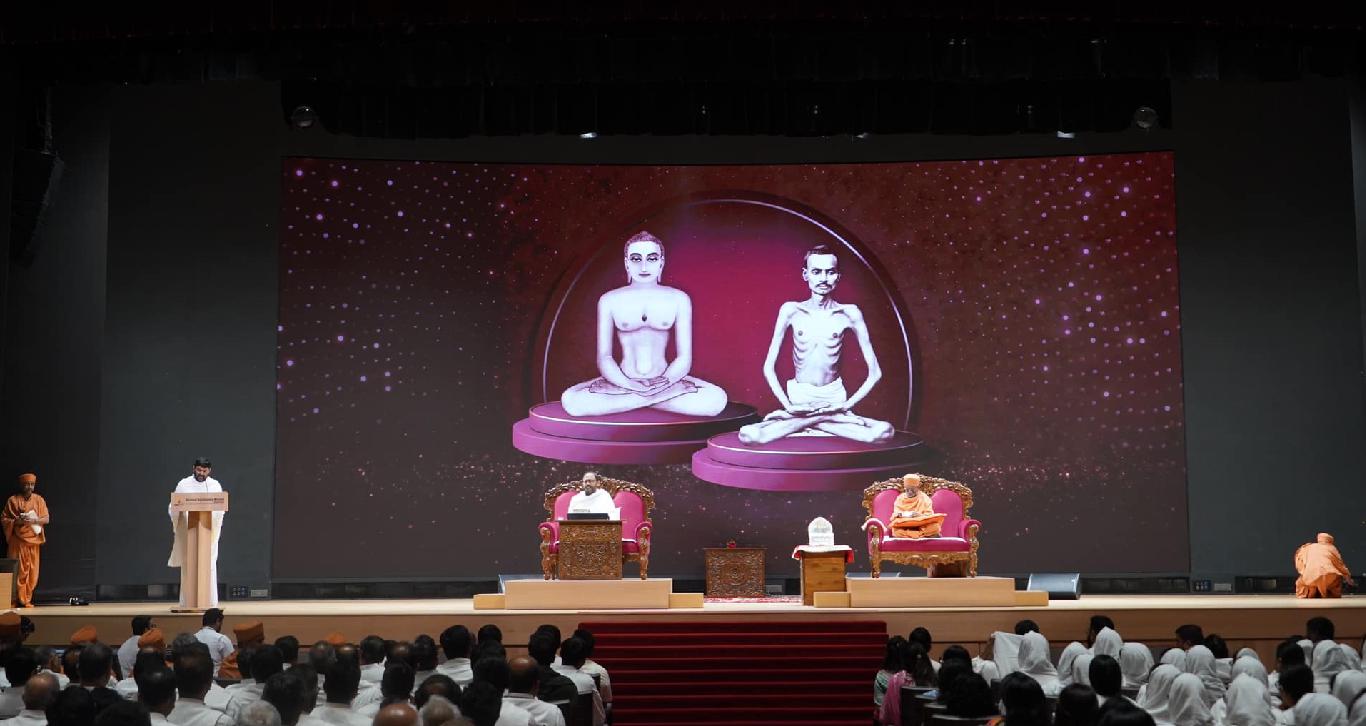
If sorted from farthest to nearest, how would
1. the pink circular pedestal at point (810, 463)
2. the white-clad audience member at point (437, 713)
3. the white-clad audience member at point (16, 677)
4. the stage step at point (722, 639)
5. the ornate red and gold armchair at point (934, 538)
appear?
the pink circular pedestal at point (810, 463) < the ornate red and gold armchair at point (934, 538) < the stage step at point (722, 639) < the white-clad audience member at point (16, 677) < the white-clad audience member at point (437, 713)

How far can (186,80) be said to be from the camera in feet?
36.7

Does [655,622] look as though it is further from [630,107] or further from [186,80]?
[186,80]

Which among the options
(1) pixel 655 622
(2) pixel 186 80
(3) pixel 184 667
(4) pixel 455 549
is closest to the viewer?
(3) pixel 184 667

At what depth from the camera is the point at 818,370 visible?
39.9 ft

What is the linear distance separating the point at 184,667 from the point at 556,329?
7517mm

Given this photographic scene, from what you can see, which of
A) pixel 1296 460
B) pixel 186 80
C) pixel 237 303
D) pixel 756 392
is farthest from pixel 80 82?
pixel 1296 460

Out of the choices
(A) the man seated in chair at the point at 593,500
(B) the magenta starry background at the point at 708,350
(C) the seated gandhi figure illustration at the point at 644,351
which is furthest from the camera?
(C) the seated gandhi figure illustration at the point at 644,351

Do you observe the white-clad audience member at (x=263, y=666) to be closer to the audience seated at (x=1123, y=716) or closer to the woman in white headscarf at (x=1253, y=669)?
the audience seated at (x=1123, y=716)

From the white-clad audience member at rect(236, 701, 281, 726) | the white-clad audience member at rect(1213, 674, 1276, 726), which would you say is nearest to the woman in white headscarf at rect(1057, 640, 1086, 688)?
the white-clad audience member at rect(1213, 674, 1276, 726)

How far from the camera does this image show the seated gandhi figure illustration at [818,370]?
39.8 feet

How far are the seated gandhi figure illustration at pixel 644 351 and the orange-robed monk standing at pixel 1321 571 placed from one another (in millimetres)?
4732

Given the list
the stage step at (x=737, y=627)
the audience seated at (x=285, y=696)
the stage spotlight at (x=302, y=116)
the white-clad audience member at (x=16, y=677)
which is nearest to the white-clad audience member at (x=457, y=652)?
the white-clad audience member at (x=16, y=677)

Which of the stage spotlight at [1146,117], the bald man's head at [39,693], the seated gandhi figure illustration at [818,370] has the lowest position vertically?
the bald man's head at [39,693]

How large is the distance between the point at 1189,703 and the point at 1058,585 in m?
6.04
